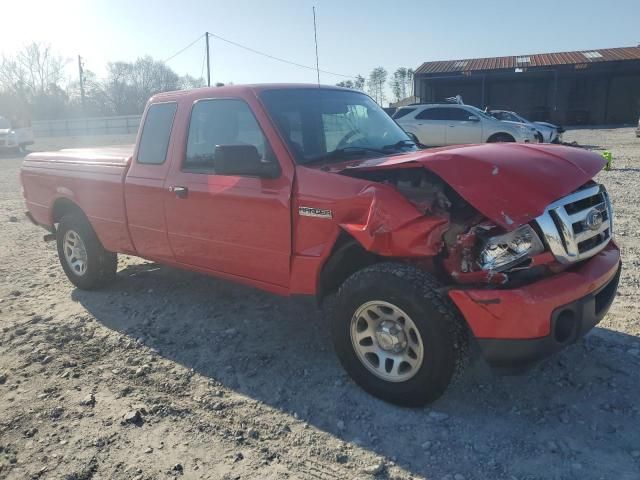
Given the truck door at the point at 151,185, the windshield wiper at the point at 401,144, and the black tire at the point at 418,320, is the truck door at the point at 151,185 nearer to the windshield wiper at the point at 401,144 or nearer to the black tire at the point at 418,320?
the windshield wiper at the point at 401,144

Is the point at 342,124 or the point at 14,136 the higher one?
the point at 342,124

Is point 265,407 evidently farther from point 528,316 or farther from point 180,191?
point 180,191

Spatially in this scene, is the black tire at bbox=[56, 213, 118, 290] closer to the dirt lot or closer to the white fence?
the dirt lot

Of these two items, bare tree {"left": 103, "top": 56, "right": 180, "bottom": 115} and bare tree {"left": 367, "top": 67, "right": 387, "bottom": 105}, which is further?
bare tree {"left": 103, "top": 56, "right": 180, "bottom": 115}

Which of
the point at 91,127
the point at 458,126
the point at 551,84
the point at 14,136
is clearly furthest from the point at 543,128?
the point at 91,127

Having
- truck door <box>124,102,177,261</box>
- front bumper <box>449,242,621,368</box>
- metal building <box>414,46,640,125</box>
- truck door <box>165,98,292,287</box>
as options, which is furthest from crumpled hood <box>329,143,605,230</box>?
metal building <box>414,46,640,125</box>

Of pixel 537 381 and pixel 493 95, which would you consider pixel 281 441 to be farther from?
pixel 493 95

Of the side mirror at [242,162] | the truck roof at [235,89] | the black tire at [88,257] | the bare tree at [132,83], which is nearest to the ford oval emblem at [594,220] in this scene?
the side mirror at [242,162]

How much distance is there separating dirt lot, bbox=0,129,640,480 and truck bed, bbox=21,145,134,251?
83 centimetres

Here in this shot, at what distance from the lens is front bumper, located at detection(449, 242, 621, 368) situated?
107 inches

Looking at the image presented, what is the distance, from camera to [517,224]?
2.68m

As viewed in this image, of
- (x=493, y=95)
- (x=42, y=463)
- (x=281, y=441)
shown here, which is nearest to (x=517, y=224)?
(x=281, y=441)

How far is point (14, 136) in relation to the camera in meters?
26.5

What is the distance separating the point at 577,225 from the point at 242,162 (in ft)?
6.81
